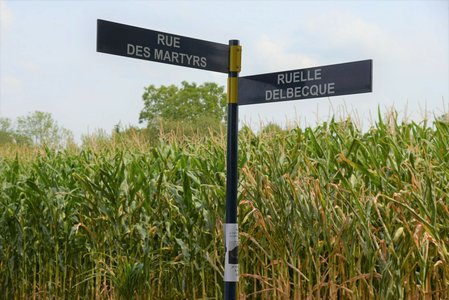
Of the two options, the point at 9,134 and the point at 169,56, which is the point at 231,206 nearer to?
the point at 169,56

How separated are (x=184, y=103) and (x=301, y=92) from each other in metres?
42.5

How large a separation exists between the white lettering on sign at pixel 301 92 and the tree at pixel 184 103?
3978cm

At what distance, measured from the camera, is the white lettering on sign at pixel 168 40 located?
5.48m

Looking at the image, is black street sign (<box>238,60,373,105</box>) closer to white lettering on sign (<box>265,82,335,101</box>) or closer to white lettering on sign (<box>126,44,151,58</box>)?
white lettering on sign (<box>265,82,335,101</box>)

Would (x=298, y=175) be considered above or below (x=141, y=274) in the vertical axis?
above

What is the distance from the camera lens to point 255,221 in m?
6.73

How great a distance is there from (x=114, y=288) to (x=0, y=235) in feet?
8.44

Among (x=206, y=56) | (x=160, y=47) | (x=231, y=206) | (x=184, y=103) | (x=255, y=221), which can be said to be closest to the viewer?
(x=231, y=206)

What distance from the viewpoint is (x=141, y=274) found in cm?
756

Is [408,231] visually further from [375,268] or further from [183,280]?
[183,280]

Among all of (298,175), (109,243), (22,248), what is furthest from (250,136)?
(22,248)

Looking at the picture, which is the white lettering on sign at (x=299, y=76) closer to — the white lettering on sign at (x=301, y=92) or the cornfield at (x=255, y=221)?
the white lettering on sign at (x=301, y=92)

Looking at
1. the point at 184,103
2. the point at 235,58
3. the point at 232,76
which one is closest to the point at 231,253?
the point at 232,76

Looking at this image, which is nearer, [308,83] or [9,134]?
[308,83]
